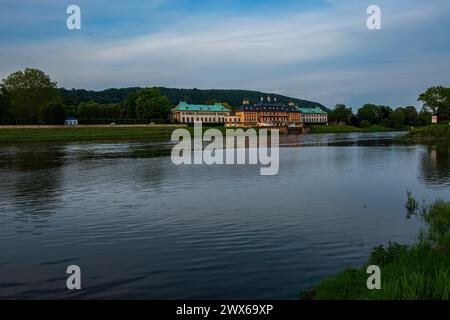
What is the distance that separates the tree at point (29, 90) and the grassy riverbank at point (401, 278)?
121m

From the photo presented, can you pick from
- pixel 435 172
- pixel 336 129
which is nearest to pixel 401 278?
pixel 435 172

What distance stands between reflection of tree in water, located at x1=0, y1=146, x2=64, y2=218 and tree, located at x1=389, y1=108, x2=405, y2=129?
500 feet

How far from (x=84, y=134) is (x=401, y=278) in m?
95.1

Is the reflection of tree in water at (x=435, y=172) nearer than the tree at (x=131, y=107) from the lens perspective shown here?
Yes

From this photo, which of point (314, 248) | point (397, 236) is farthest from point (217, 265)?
point (397, 236)

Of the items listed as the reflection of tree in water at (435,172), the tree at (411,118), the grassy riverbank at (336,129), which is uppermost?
the tree at (411,118)

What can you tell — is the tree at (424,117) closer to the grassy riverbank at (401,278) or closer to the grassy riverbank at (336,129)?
the grassy riverbank at (336,129)

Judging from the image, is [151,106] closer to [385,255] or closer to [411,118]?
[411,118]

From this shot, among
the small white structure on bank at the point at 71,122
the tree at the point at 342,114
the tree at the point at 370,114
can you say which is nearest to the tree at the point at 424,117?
the tree at the point at 370,114

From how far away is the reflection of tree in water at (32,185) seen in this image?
68.0ft

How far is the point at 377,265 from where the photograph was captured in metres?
10.6

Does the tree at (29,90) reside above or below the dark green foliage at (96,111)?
above

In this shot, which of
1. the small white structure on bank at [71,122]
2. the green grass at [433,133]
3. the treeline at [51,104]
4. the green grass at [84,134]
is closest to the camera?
the green grass at [433,133]
